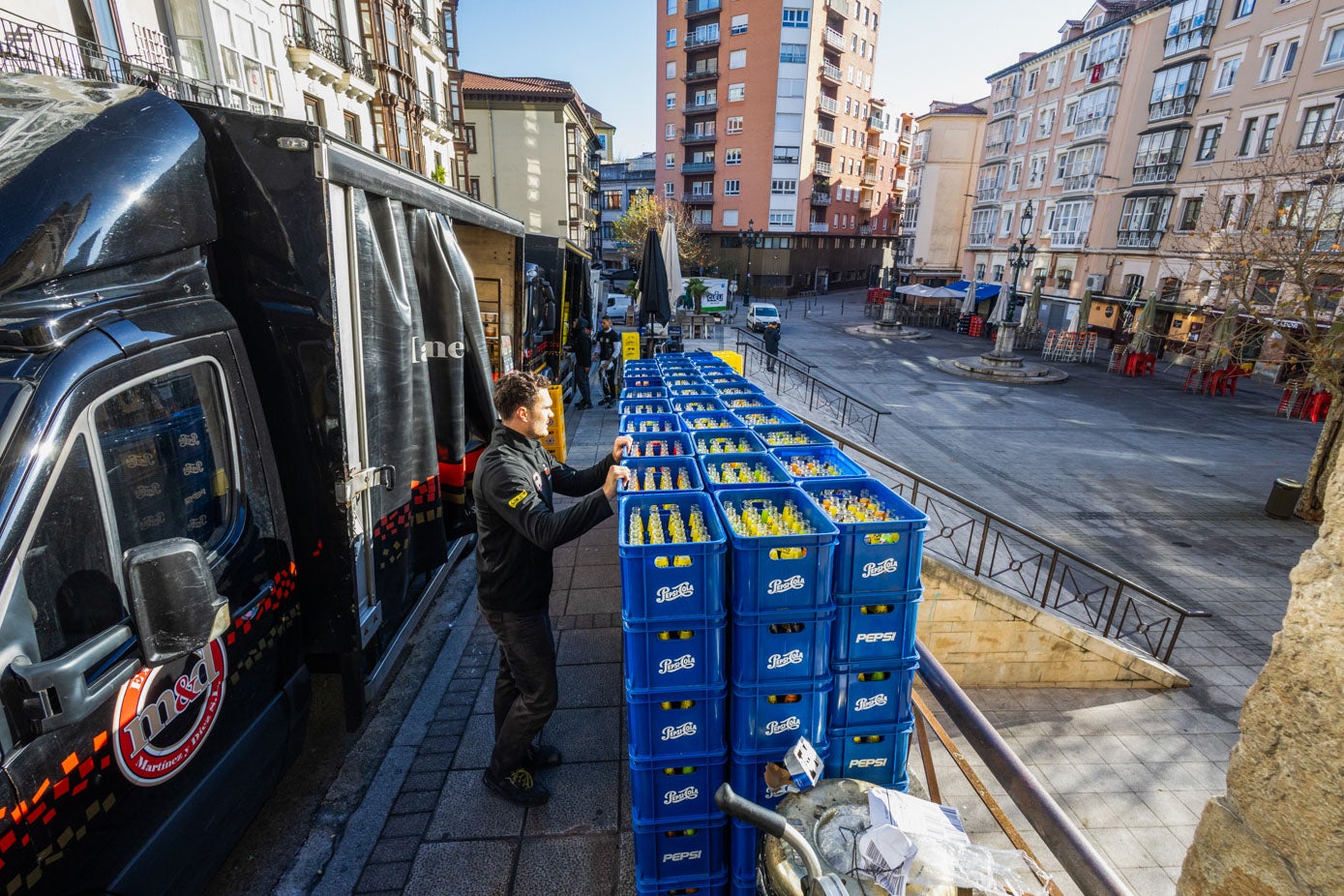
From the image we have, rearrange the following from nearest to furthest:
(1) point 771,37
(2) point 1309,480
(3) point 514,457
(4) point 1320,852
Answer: (4) point 1320,852 < (3) point 514,457 < (2) point 1309,480 < (1) point 771,37

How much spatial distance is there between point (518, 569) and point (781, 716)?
5.14ft

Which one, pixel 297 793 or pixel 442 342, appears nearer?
pixel 297 793

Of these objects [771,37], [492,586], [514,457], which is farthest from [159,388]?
[771,37]

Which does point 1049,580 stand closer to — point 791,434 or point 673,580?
point 791,434

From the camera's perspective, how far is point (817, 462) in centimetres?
426

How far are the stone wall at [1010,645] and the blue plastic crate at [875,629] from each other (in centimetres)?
441

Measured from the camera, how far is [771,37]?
47.4m

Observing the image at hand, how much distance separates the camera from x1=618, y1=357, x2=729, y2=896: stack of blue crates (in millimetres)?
2729

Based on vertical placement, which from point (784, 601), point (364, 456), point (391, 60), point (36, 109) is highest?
point (391, 60)

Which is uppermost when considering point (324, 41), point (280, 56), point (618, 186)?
point (618, 186)

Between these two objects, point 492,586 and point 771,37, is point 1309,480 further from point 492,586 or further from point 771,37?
point 771,37

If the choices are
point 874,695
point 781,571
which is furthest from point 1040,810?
point 781,571

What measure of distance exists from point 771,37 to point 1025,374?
3772 centimetres

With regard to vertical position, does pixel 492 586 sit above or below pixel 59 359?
below
